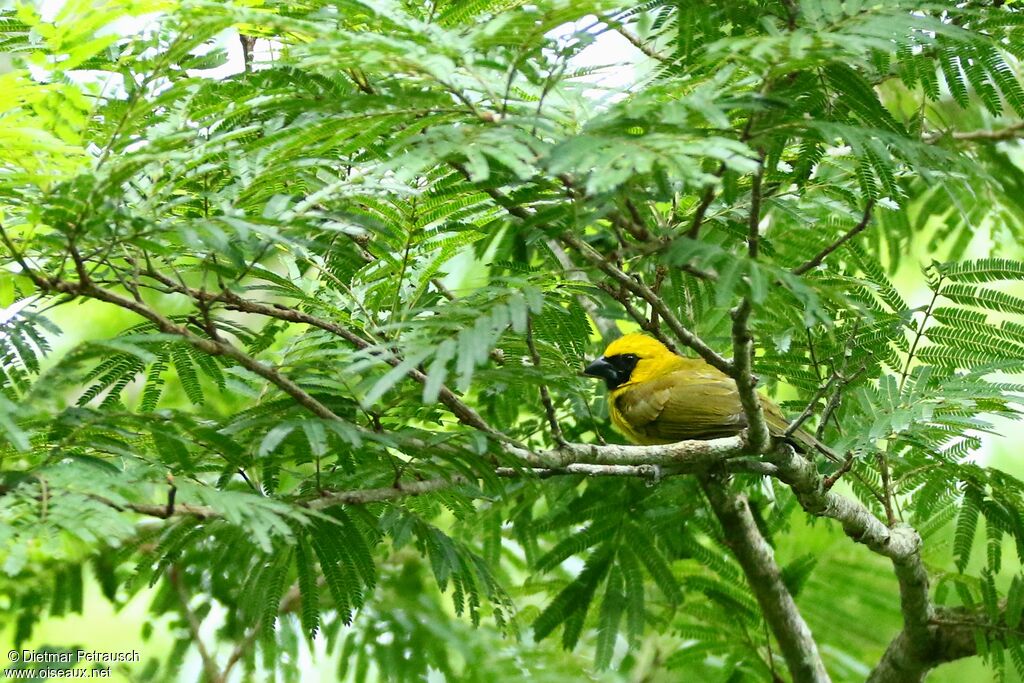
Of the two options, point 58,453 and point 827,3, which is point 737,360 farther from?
point 58,453

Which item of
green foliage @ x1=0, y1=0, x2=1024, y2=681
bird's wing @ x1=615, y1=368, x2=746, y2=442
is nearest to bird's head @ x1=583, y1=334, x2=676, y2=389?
bird's wing @ x1=615, y1=368, x2=746, y2=442

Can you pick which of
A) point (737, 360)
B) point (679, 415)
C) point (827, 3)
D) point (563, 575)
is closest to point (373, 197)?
point (737, 360)

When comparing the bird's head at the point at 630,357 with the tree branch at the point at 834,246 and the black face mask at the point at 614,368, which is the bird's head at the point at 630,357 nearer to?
the black face mask at the point at 614,368

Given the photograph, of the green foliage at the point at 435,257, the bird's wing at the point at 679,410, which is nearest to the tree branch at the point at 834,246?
the green foliage at the point at 435,257

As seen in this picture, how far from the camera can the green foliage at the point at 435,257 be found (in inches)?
93.1

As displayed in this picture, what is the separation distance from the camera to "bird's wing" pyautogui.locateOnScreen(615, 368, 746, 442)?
4859 millimetres

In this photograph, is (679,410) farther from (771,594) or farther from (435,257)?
(435,257)

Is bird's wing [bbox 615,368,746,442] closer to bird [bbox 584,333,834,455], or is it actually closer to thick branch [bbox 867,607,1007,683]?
bird [bbox 584,333,834,455]

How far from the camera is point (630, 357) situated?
5180 millimetres

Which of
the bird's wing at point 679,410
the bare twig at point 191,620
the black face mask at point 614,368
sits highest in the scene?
the black face mask at point 614,368

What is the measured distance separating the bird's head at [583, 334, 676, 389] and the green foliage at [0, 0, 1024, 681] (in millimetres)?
486

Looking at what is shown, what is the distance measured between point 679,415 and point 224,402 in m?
2.43

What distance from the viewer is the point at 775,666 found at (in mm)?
5125

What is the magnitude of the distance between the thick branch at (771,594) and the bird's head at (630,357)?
2.34 ft
